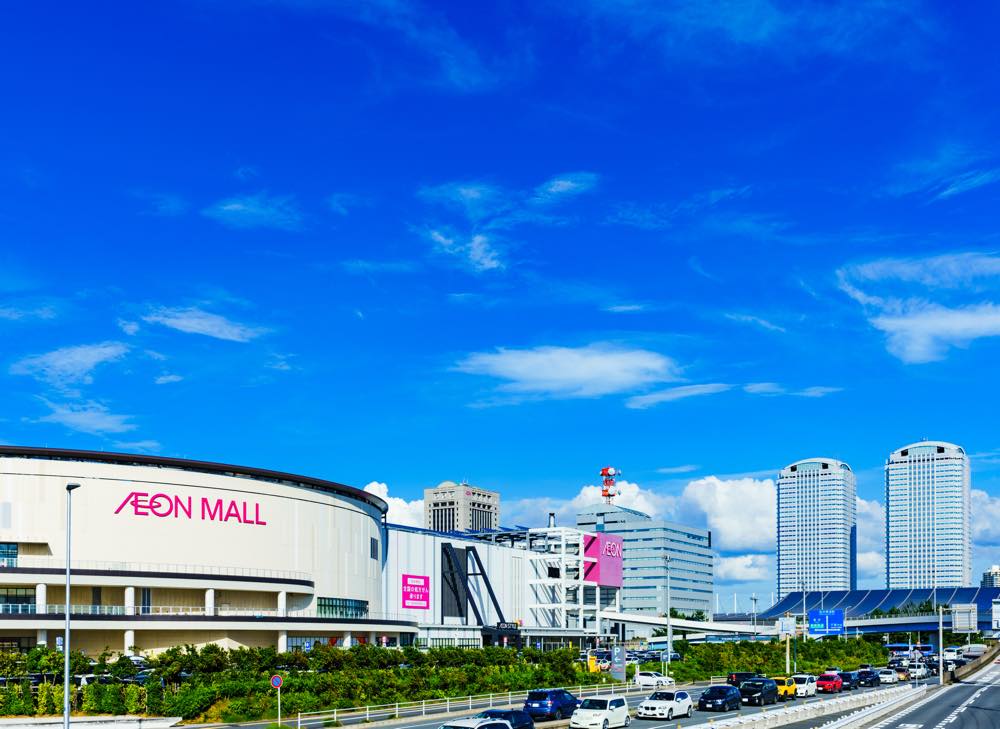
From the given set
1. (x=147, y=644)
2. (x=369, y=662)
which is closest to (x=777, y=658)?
(x=369, y=662)

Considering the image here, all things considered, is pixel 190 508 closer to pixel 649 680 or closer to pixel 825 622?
pixel 649 680

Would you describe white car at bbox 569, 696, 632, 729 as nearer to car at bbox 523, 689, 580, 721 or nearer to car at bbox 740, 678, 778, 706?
car at bbox 523, 689, 580, 721

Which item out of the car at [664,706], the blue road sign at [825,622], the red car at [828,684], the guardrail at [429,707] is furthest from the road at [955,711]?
the blue road sign at [825,622]

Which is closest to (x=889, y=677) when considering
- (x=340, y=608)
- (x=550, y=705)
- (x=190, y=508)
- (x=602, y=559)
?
(x=340, y=608)

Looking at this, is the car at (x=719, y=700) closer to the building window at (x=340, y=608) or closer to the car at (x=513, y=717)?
the car at (x=513, y=717)

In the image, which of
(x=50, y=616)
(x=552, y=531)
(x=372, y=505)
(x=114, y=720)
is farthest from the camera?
(x=552, y=531)

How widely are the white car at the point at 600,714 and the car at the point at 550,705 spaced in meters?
2.56

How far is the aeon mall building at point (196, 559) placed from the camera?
9112 centimetres

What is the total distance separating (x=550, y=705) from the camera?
5866 cm

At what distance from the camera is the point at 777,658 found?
441ft

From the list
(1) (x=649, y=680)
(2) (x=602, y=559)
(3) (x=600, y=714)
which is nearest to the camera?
(3) (x=600, y=714)

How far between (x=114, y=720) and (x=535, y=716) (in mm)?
23138

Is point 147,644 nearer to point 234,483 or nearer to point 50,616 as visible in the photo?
point 50,616

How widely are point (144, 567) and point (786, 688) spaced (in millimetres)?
57065
